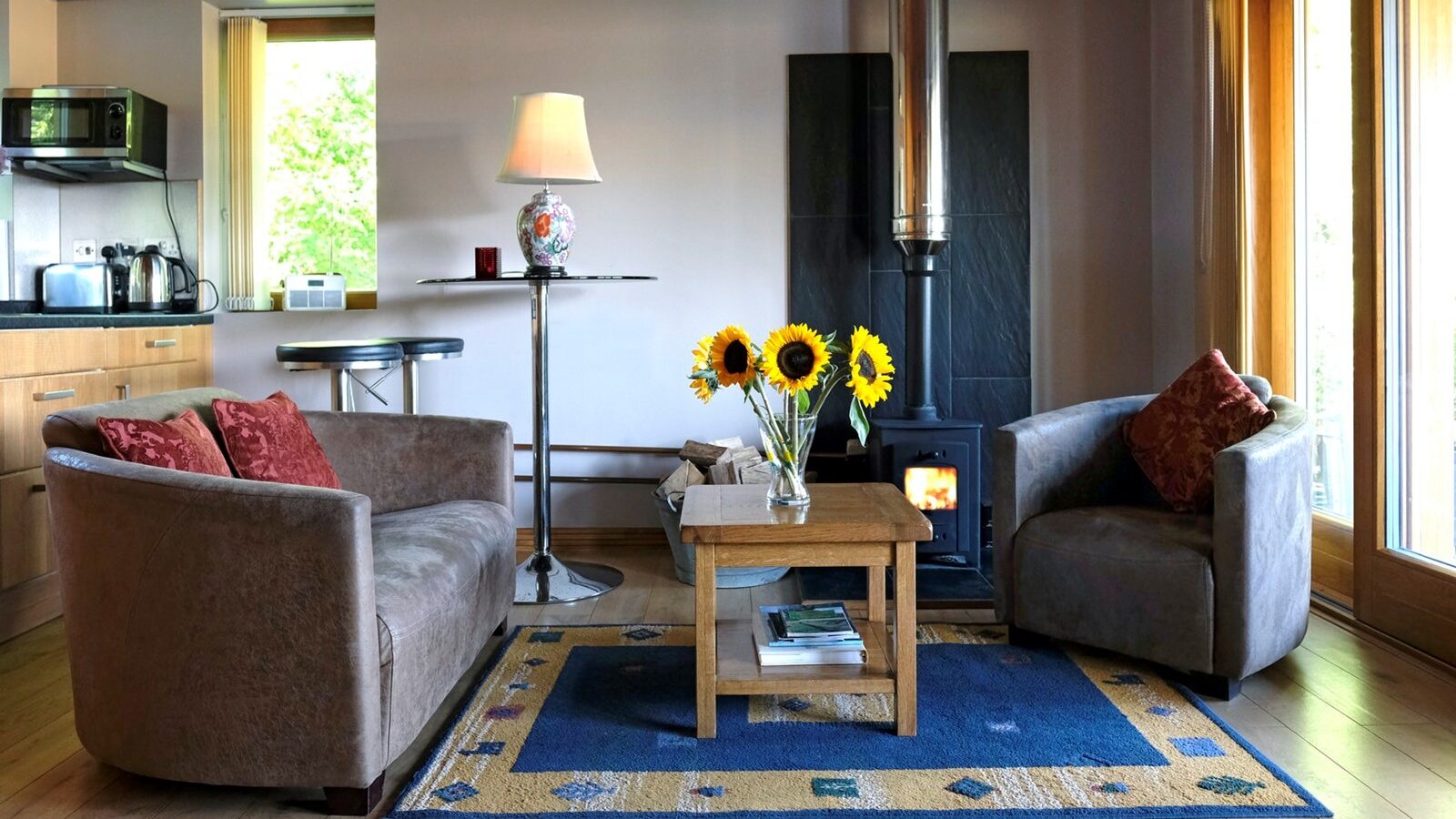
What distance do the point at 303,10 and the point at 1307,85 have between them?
387cm

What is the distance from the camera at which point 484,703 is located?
2727mm

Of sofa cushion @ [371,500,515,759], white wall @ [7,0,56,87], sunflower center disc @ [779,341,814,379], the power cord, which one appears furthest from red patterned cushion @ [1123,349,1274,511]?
white wall @ [7,0,56,87]

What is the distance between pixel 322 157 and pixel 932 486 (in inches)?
115

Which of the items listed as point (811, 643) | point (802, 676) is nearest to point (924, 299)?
point (811, 643)

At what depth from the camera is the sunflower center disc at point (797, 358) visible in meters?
2.57

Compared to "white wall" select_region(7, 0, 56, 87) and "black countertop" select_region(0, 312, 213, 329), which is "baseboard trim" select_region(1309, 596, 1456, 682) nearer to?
"black countertop" select_region(0, 312, 213, 329)

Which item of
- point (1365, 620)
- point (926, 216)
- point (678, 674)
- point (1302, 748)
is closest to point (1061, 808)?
point (1302, 748)

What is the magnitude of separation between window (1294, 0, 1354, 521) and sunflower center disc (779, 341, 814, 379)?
186cm

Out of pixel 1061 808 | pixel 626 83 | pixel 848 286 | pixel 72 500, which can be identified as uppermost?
pixel 626 83

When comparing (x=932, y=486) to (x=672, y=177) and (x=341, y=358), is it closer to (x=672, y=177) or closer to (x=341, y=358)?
(x=672, y=177)

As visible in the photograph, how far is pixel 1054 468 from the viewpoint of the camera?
324cm

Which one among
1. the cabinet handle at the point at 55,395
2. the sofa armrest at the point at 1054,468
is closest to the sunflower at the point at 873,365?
the sofa armrest at the point at 1054,468

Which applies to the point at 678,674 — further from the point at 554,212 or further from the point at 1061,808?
the point at 554,212

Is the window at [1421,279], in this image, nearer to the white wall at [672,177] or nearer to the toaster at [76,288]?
the white wall at [672,177]
